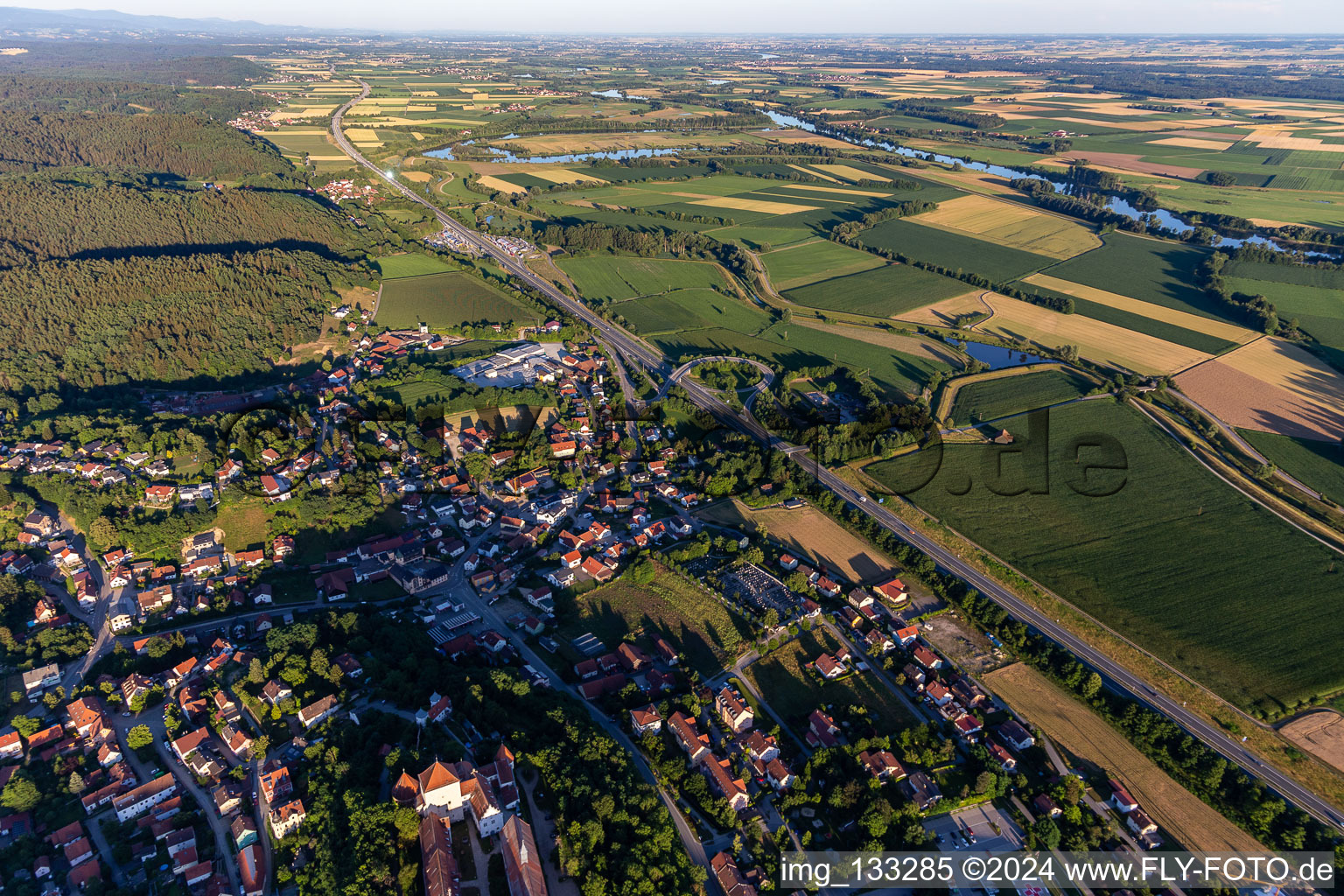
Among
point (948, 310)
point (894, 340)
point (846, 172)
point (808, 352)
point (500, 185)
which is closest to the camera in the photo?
point (808, 352)

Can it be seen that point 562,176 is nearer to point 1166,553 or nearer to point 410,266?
point 410,266

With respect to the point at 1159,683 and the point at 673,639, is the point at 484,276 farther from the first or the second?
the point at 1159,683

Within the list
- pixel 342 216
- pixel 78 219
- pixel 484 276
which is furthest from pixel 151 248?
pixel 484 276

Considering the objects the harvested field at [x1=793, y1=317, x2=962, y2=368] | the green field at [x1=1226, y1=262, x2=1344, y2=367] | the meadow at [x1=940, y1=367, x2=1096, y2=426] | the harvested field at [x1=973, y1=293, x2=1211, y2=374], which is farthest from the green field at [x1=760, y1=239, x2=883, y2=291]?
the green field at [x1=1226, y1=262, x2=1344, y2=367]

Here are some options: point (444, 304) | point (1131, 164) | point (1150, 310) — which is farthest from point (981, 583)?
point (1131, 164)

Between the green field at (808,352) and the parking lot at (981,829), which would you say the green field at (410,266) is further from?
the parking lot at (981,829)

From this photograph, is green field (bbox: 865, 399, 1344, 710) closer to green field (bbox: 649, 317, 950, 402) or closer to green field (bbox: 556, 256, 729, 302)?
green field (bbox: 649, 317, 950, 402)
